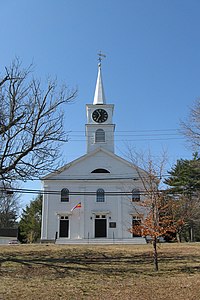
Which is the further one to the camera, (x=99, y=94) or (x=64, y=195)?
(x=99, y=94)

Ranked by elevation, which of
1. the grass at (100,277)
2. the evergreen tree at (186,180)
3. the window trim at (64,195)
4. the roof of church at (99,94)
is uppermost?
the roof of church at (99,94)

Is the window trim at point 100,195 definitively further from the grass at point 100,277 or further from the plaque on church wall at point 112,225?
the grass at point 100,277

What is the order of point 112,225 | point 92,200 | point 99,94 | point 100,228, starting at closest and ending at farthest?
point 112,225 → point 100,228 → point 92,200 → point 99,94

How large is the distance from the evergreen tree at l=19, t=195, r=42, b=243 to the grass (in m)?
28.3

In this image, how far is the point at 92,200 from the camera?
35.8 m

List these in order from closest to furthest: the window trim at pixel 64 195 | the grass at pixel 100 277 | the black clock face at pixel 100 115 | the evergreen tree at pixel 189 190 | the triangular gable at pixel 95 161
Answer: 1. the grass at pixel 100 277
2. the evergreen tree at pixel 189 190
3. the window trim at pixel 64 195
4. the triangular gable at pixel 95 161
5. the black clock face at pixel 100 115

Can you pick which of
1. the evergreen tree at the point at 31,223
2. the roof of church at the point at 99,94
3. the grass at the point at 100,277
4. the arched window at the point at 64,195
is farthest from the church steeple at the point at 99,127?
the grass at the point at 100,277

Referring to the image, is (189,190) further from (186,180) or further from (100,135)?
(100,135)

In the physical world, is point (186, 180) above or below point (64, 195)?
above

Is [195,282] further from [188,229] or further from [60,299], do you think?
[188,229]

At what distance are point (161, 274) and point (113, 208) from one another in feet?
77.6

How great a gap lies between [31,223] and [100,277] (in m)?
35.5

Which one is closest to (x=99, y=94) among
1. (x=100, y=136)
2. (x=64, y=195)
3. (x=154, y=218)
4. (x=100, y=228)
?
(x=100, y=136)

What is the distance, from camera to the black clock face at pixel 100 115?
41812mm
